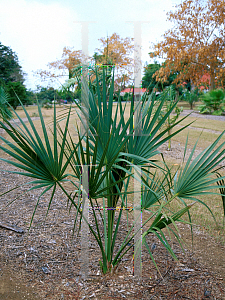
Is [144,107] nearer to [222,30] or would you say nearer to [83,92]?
[83,92]

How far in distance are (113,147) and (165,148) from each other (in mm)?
6540

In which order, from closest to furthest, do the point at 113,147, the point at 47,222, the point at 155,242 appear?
the point at 113,147
the point at 155,242
the point at 47,222

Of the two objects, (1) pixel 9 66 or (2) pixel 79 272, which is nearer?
→ (2) pixel 79 272

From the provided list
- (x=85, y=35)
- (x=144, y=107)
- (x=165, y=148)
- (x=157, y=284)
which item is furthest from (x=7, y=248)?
(x=165, y=148)

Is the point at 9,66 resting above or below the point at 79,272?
above

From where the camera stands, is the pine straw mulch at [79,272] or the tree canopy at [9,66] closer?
the pine straw mulch at [79,272]

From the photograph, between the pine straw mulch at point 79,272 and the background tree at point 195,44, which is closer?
the pine straw mulch at point 79,272

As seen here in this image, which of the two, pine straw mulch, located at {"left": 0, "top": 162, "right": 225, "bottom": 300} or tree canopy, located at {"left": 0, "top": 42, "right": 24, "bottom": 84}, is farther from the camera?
tree canopy, located at {"left": 0, "top": 42, "right": 24, "bottom": 84}

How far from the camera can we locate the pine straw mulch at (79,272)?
77.0 inches

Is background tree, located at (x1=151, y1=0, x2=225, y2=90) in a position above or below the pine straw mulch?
above

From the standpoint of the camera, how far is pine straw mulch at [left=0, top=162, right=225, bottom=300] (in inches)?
77.0

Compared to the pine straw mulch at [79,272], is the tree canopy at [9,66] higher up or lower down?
higher up

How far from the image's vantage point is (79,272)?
7.13ft

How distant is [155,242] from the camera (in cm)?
273
